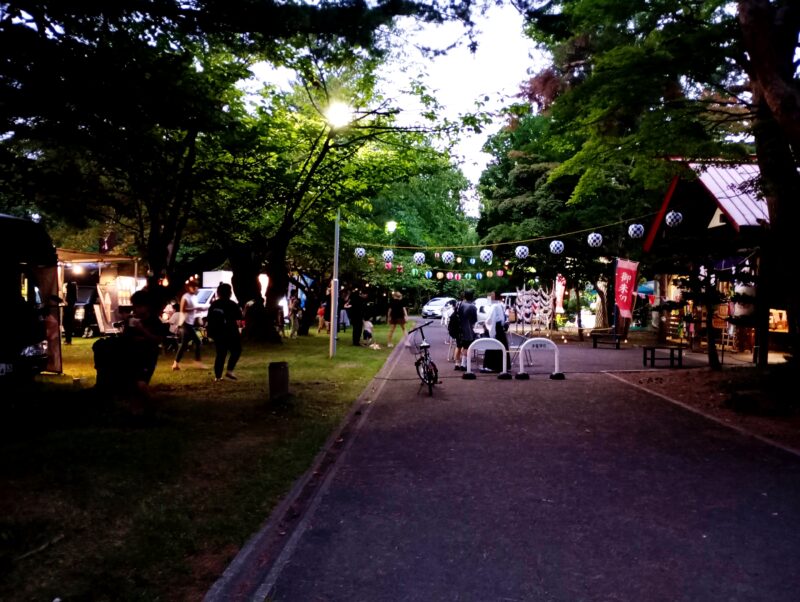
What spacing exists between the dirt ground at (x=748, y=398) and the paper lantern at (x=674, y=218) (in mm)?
7399

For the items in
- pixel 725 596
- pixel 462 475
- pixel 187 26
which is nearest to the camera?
pixel 725 596

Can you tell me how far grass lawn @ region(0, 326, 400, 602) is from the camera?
356cm

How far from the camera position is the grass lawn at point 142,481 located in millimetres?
3561

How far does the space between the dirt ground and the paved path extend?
0.63 metres

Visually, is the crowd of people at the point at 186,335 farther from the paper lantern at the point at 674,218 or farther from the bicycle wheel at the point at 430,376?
the paper lantern at the point at 674,218

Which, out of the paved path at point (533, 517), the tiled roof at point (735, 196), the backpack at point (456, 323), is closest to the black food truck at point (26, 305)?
the paved path at point (533, 517)

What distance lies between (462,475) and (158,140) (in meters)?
6.14

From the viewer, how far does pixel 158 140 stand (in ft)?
26.1

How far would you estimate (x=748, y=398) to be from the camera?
900 cm

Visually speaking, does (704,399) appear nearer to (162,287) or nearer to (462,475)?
(462,475)

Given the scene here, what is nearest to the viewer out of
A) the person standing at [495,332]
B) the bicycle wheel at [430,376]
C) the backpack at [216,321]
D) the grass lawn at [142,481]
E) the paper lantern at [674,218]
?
the grass lawn at [142,481]

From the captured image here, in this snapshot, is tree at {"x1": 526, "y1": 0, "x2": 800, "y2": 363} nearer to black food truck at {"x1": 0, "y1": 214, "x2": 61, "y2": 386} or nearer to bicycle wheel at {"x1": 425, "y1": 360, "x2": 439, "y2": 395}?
bicycle wheel at {"x1": 425, "y1": 360, "x2": 439, "y2": 395}

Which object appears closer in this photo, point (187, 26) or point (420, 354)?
point (187, 26)

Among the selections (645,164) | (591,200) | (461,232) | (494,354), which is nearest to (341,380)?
(494,354)
